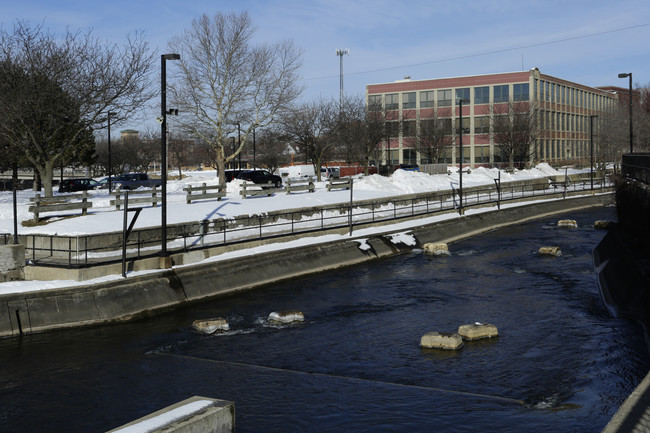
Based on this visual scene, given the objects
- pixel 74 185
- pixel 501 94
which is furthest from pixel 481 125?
pixel 74 185

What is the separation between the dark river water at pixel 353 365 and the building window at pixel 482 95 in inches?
3156

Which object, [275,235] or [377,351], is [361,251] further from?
[377,351]

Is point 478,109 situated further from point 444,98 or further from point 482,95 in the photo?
point 444,98

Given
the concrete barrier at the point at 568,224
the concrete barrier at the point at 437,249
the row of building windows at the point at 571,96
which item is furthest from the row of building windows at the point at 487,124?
the concrete barrier at the point at 437,249

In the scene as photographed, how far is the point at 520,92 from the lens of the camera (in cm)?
9869

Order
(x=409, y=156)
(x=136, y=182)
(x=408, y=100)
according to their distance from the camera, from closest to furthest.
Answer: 1. (x=136, y=182)
2. (x=409, y=156)
3. (x=408, y=100)

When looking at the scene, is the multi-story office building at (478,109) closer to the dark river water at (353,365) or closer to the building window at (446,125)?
the building window at (446,125)

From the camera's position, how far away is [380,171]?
79938 mm

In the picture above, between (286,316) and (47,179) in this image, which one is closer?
(286,316)

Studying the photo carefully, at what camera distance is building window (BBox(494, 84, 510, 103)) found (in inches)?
3930

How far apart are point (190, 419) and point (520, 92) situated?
319 feet

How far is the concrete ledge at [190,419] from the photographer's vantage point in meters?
8.64

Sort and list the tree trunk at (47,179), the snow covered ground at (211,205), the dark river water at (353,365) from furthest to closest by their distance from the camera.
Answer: the tree trunk at (47,179) → the snow covered ground at (211,205) → the dark river water at (353,365)

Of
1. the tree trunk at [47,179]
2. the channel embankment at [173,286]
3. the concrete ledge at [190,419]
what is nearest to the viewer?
the concrete ledge at [190,419]
